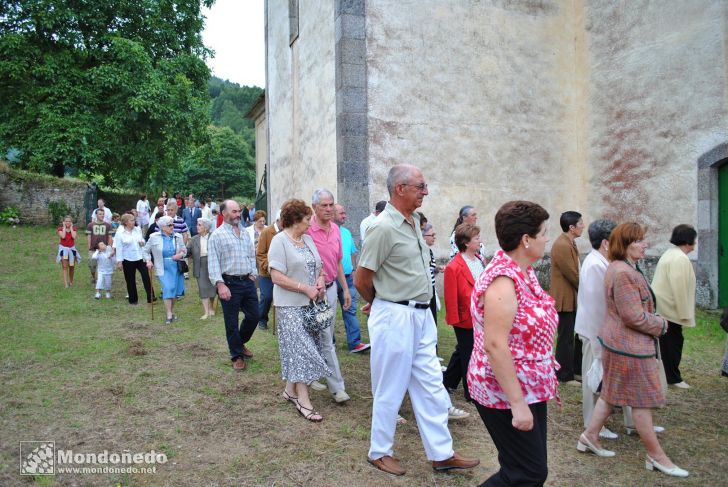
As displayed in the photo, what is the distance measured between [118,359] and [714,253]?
965 centimetres

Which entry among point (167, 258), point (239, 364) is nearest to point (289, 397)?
point (239, 364)

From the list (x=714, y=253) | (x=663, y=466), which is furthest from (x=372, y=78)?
(x=663, y=466)

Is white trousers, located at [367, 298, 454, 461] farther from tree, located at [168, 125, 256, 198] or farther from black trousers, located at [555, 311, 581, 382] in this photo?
tree, located at [168, 125, 256, 198]

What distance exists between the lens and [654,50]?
1047 cm

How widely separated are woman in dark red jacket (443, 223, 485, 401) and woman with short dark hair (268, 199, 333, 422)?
1.20 m

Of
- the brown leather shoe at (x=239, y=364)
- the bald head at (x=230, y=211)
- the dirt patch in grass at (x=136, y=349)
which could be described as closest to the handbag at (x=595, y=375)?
the brown leather shoe at (x=239, y=364)

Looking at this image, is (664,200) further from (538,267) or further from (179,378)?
(179,378)

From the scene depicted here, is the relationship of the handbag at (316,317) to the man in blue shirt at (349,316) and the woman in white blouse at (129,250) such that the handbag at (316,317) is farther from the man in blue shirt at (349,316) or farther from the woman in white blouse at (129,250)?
the woman in white blouse at (129,250)

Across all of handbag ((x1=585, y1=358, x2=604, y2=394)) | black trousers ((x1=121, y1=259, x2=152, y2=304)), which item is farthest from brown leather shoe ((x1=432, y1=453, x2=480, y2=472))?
black trousers ((x1=121, y1=259, x2=152, y2=304))

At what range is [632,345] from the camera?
3951mm

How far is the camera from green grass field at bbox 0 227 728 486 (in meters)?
3.97

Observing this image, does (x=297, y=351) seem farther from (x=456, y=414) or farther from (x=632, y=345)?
(x=632, y=345)

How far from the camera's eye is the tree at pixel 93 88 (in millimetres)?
21922

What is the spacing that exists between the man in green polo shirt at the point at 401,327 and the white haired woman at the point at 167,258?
6131 millimetres
